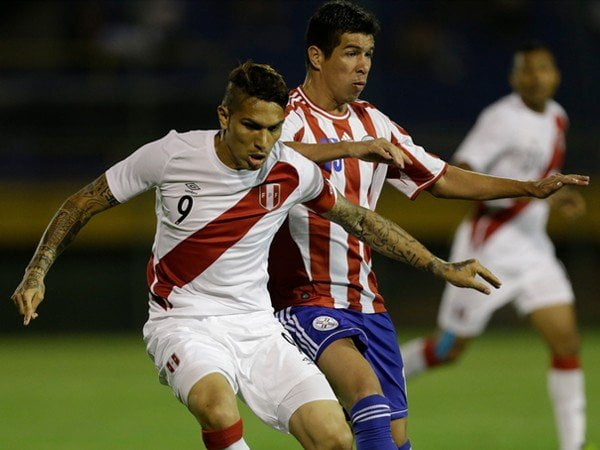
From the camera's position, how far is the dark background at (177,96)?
14469mm

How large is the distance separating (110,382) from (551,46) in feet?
23.9

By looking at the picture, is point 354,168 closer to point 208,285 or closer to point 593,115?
point 208,285

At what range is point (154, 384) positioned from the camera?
11922 millimetres

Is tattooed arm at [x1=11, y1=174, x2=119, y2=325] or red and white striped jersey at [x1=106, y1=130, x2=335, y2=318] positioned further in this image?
red and white striped jersey at [x1=106, y1=130, x2=335, y2=318]

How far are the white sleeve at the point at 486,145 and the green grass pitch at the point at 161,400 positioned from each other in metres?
1.84

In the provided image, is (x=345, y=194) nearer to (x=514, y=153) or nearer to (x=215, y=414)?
(x=215, y=414)

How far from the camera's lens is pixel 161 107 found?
1461 centimetres

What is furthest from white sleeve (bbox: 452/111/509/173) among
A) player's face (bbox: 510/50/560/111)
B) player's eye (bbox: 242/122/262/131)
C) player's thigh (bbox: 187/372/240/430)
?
player's thigh (bbox: 187/372/240/430)

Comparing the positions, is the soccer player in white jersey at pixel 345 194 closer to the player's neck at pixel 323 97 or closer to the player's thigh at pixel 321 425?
the player's neck at pixel 323 97

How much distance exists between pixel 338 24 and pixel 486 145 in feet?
9.04

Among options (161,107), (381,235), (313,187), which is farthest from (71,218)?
(161,107)

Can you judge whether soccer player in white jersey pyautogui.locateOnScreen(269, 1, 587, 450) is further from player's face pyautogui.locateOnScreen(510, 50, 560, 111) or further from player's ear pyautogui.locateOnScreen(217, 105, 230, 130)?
player's face pyautogui.locateOnScreen(510, 50, 560, 111)

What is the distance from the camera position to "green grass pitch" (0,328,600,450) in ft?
28.6

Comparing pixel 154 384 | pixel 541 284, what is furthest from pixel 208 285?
pixel 154 384
